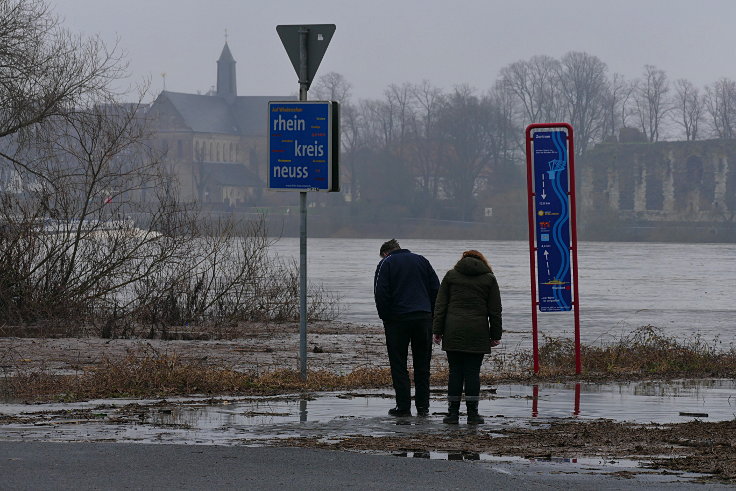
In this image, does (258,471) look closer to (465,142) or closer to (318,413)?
(318,413)

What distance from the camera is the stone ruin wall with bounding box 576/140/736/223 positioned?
139625 mm

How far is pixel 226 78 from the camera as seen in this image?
195 m

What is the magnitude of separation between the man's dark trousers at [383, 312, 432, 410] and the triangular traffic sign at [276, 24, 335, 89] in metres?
2.66

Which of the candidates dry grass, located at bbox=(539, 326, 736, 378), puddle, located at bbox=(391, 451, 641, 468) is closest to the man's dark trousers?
puddle, located at bbox=(391, 451, 641, 468)

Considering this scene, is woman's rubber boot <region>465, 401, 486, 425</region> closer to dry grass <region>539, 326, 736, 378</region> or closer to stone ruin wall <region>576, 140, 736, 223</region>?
dry grass <region>539, 326, 736, 378</region>

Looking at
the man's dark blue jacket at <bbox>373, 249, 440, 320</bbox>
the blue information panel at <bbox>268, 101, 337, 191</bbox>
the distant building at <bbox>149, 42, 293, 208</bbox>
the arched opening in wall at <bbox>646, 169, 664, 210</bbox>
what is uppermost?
the distant building at <bbox>149, 42, 293, 208</bbox>

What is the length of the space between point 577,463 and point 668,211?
137 m

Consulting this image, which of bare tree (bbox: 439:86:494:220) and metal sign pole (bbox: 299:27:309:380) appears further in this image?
bare tree (bbox: 439:86:494:220)

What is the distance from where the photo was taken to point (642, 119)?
500 feet

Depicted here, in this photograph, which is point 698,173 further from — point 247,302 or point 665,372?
point 665,372

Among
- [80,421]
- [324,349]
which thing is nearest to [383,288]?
[80,421]

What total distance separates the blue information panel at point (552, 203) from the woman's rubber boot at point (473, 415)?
397 centimetres

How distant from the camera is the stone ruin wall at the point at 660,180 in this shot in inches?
5497

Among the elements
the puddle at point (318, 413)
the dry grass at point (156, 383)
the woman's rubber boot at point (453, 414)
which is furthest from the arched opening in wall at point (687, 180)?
the woman's rubber boot at point (453, 414)
